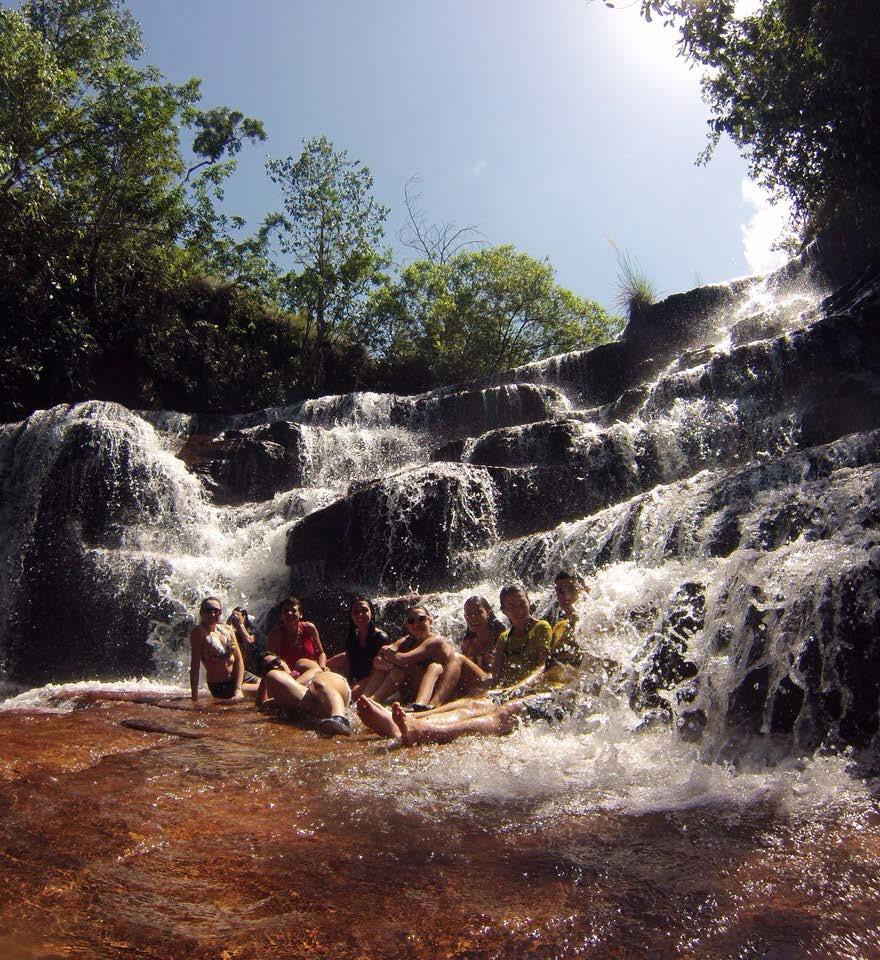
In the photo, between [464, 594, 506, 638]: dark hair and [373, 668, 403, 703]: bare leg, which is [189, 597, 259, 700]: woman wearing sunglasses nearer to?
[373, 668, 403, 703]: bare leg

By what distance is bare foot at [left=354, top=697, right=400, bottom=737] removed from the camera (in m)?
4.20

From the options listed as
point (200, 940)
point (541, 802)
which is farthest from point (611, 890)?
point (200, 940)

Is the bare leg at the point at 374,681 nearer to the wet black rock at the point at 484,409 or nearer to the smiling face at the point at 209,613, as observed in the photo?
the smiling face at the point at 209,613

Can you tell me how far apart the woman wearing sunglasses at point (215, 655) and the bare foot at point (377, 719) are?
226 centimetres

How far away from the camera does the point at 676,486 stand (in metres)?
7.96

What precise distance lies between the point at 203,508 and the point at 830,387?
9.64 metres

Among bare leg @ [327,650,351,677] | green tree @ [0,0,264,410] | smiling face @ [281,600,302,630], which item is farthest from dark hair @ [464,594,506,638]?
green tree @ [0,0,264,410]

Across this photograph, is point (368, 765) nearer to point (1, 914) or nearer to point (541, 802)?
point (541, 802)

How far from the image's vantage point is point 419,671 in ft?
17.8

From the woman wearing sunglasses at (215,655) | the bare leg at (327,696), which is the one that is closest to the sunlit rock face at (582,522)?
the bare leg at (327,696)

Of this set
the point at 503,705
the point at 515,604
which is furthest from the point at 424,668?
the point at 503,705

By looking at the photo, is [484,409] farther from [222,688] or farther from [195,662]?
[195,662]

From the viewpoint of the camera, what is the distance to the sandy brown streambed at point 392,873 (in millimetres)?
1832

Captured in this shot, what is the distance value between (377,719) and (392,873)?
6.51ft
